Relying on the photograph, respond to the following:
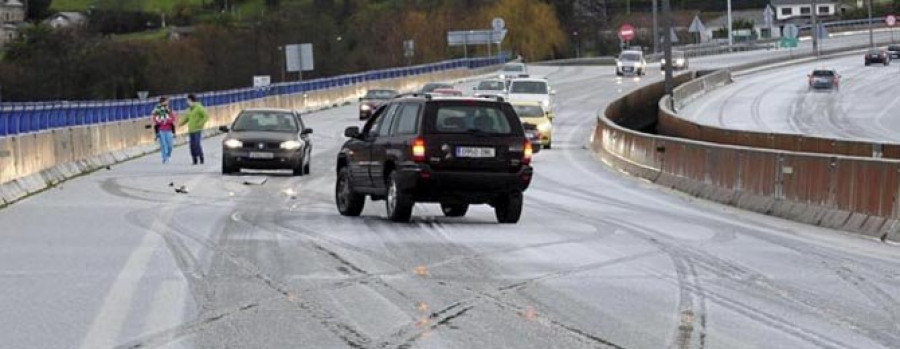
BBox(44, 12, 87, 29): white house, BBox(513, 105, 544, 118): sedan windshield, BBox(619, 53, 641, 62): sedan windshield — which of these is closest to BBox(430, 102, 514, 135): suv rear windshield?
BBox(513, 105, 544, 118): sedan windshield

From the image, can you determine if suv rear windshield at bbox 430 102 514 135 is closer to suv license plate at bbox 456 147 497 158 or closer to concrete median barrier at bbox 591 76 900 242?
suv license plate at bbox 456 147 497 158

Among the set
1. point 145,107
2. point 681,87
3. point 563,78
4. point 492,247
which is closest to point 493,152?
point 492,247

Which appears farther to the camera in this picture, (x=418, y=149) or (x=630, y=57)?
(x=630, y=57)

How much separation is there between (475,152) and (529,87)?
33.6 metres

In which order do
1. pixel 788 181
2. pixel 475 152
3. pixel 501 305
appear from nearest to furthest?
1. pixel 501 305
2. pixel 475 152
3. pixel 788 181

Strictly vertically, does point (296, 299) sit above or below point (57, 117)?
below

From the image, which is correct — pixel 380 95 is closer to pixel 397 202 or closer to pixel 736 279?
pixel 397 202

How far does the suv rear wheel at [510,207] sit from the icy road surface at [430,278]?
1.28 ft

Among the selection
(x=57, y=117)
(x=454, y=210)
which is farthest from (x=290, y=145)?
(x=454, y=210)

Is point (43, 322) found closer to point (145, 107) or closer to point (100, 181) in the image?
point (100, 181)

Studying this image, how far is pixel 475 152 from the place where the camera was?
19.5 m

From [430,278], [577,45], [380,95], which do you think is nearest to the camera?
[430,278]

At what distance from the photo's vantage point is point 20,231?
1877 centimetres

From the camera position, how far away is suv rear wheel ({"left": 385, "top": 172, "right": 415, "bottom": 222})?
19516 mm
